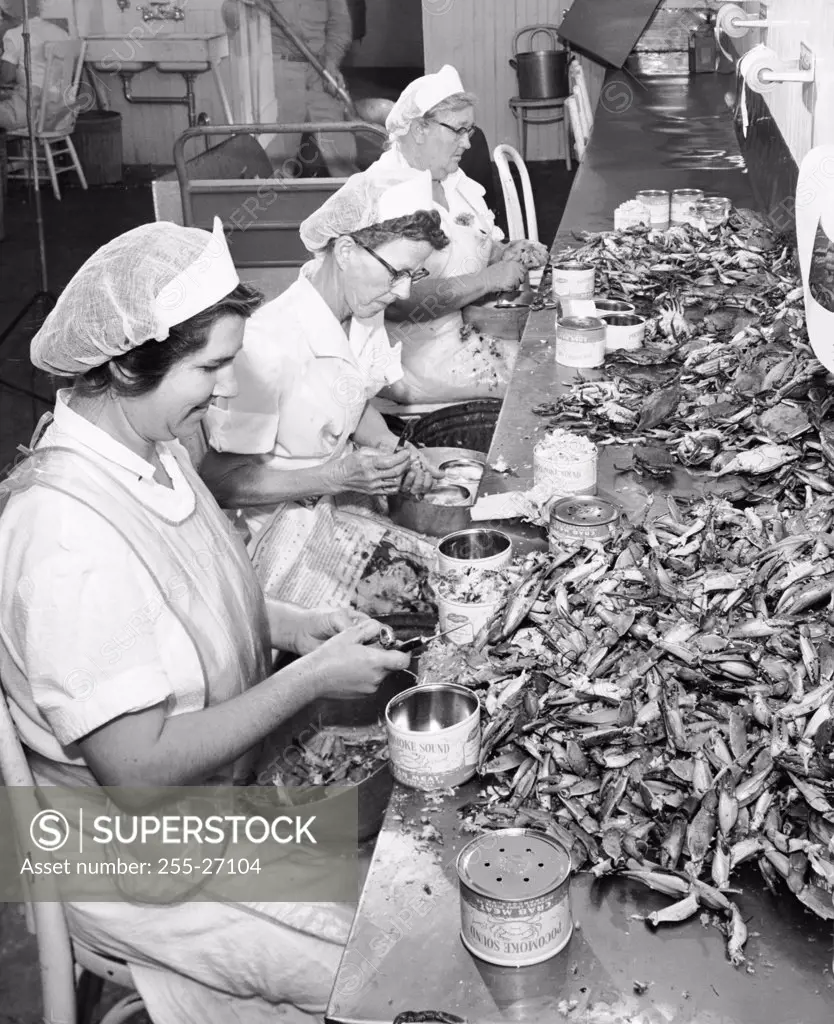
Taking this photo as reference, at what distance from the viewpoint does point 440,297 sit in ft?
14.8

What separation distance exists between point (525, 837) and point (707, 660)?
454mm

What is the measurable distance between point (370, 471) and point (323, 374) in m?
0.43

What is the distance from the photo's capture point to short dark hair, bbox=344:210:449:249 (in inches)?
123

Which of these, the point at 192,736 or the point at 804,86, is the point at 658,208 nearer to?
the point at 804,86

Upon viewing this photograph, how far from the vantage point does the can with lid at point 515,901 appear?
1225 mm

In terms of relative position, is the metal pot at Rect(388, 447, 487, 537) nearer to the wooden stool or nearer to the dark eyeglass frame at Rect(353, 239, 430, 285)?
the dark eyeglass frame at Rect(353, 239, 430, 285)

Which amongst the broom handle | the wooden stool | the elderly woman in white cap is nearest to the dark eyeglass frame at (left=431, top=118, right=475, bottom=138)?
the elderly woman in white cap

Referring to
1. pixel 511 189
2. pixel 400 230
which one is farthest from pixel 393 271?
pixel 511 189

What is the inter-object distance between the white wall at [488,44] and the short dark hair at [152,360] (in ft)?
33.8

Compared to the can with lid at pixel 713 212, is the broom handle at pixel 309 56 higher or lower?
higher

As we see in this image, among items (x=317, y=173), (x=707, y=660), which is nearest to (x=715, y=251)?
(x=707, y=660)

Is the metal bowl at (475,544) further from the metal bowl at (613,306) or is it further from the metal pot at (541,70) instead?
the metal pot at (541,70)

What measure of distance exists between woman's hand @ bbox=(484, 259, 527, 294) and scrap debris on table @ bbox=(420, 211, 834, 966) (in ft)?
6.56

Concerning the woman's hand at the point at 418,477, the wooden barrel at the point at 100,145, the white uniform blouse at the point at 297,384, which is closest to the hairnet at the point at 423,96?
the white uniform blouse at the point at 297,384
